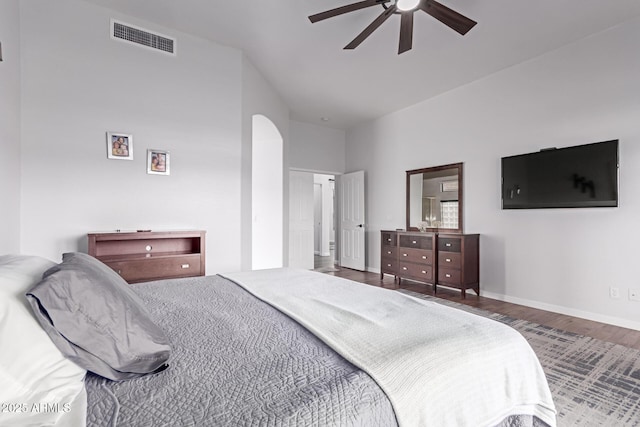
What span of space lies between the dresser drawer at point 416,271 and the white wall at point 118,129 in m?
2.58

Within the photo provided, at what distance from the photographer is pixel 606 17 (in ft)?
9.80

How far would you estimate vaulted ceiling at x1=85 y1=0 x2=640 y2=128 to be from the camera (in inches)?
114

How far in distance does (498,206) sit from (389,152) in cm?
218

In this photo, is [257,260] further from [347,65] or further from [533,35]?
[533,35]

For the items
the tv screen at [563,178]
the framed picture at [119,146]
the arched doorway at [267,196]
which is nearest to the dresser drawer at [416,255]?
the tv screen at [563,178]

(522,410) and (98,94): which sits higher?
(98,94)

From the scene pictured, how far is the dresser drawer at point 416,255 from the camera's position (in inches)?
178

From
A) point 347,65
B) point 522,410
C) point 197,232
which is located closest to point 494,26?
point 347,65

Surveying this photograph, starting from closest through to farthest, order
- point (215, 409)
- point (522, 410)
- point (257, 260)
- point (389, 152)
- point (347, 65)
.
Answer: point (215, 409) → point (522, 410) → point (347, 65) → point (257, 260) → point (389, 152)

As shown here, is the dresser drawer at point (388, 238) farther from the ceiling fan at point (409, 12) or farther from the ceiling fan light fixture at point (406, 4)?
the ceiling fan light fixture at point (406, 4)

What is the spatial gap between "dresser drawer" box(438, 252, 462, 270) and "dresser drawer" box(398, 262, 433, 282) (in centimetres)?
20

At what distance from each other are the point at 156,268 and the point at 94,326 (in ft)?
7.90

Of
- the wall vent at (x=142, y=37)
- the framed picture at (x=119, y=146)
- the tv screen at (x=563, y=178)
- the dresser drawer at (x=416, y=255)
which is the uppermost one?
the wall vent at (x=142, y=37)

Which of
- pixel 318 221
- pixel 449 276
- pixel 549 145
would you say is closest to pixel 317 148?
pixel 449 276
